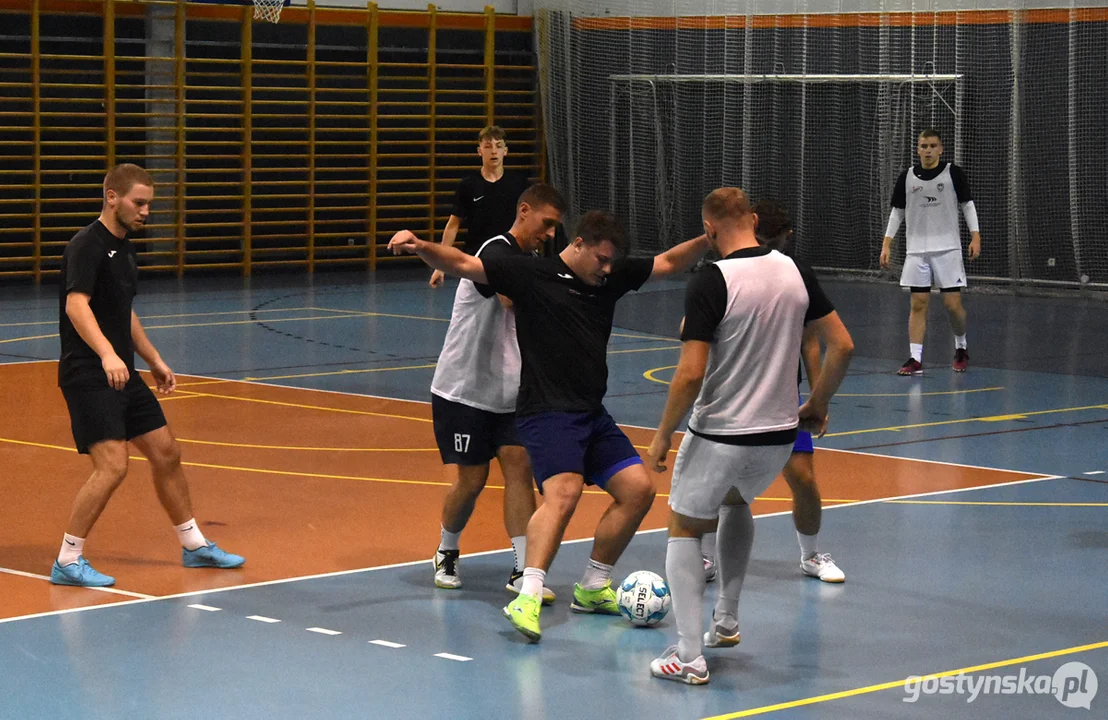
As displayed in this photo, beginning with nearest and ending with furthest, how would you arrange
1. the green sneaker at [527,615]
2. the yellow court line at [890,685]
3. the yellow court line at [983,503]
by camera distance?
the yellow court line at [890,685] → the green sneaker at [527,615] → the yellow court line at [983,503]

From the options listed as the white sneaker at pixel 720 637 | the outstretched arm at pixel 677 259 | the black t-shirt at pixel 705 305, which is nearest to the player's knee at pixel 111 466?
the outstretched arm at pixel 677 259

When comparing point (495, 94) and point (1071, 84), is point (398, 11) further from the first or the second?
point (1071, 84)

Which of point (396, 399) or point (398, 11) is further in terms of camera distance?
point (398, 11)

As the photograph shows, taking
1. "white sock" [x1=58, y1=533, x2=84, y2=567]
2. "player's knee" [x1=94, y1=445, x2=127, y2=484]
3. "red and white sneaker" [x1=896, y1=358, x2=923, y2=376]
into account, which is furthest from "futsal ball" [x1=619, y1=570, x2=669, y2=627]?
"red and white sneaker" [x1=896, y1=358, x2=923, y2=376]

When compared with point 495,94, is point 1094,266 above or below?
below

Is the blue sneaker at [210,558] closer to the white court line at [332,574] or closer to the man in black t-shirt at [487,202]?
the white court line at [332,574]

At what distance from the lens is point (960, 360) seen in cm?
1399

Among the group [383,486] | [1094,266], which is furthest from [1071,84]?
[383,486]

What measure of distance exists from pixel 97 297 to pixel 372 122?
16379 mm

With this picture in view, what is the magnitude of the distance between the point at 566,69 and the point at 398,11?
2.68 metres

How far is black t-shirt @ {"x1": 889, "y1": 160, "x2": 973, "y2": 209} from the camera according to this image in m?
13.8

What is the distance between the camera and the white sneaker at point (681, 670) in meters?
5.60

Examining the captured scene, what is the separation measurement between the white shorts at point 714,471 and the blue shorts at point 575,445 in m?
0.65

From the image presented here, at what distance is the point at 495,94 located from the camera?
2481 centimetres
